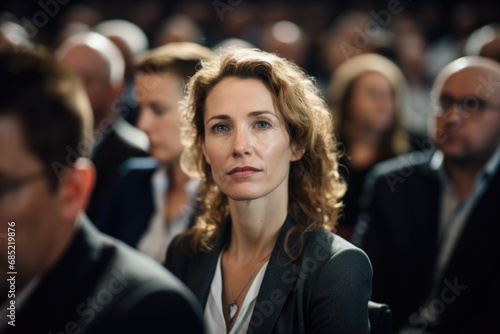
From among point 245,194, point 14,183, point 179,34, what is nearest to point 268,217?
point 245,194

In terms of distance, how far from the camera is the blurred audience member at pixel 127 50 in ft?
13.3

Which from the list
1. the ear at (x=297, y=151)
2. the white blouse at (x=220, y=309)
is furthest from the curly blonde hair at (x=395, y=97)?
the white blouse at (x=220, y=309)

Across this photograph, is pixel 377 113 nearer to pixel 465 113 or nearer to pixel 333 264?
pixel 465 113

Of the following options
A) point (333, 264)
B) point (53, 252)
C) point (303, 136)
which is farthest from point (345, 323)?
point (53, 252)

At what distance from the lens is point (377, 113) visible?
358cm

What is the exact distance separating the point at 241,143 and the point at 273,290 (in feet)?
1.52

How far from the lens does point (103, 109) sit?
3408 mm

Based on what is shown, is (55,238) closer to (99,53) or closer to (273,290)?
(273,290)

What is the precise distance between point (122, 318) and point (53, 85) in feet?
1.64

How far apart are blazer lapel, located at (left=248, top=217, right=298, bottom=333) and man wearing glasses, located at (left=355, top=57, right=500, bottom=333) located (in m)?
0.86

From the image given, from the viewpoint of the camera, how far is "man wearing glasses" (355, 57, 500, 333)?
84.3 inches

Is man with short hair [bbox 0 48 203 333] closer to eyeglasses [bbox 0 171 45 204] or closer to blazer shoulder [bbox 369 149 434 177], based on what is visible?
eyeglasses [bbox 0 171 45 204]

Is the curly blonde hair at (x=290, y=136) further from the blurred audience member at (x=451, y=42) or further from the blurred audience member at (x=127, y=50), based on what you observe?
the blurred audience member at (x=451, y=42)

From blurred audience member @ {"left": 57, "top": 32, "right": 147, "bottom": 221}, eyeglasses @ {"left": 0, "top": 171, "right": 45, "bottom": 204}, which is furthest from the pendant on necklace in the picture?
blurred audience member @ {"left": 57, "top": 32, "right": 147, "bottom": 221}
